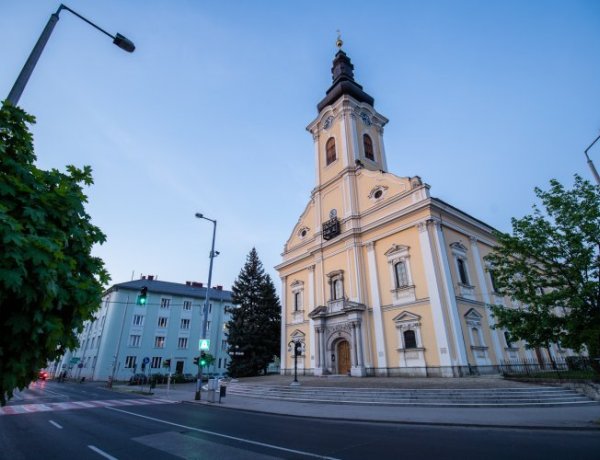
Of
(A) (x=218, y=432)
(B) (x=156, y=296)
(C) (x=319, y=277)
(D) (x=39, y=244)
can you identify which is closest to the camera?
(D) (x=39, y=244)

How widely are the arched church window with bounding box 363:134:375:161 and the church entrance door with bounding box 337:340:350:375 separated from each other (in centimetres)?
1817

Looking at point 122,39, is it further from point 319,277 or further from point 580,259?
point 319,277

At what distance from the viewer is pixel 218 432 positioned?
9.62 meters

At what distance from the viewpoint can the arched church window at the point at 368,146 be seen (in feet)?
107

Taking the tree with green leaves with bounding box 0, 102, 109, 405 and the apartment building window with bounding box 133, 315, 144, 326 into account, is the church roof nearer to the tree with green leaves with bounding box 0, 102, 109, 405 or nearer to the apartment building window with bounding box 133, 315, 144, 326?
the tree with green leaves with bounding box 0, 102, 109, 405

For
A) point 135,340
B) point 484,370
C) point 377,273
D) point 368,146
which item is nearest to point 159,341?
point 135,340

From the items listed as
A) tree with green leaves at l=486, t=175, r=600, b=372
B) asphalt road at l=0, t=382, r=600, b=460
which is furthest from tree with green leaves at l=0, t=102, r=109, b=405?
tree with green leaves at l=486, t=175, r=600, b=372

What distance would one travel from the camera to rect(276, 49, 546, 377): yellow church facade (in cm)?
2116

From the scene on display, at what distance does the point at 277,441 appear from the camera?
8172mm

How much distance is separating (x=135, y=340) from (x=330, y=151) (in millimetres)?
37048

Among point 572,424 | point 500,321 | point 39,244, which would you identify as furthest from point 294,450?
point 500,321

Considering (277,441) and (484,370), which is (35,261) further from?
(484,370)

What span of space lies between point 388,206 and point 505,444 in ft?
64.8

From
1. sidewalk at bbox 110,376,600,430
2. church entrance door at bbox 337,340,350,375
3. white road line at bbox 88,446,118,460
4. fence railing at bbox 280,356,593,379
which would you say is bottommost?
white road line at bbox 88,446,118,460
